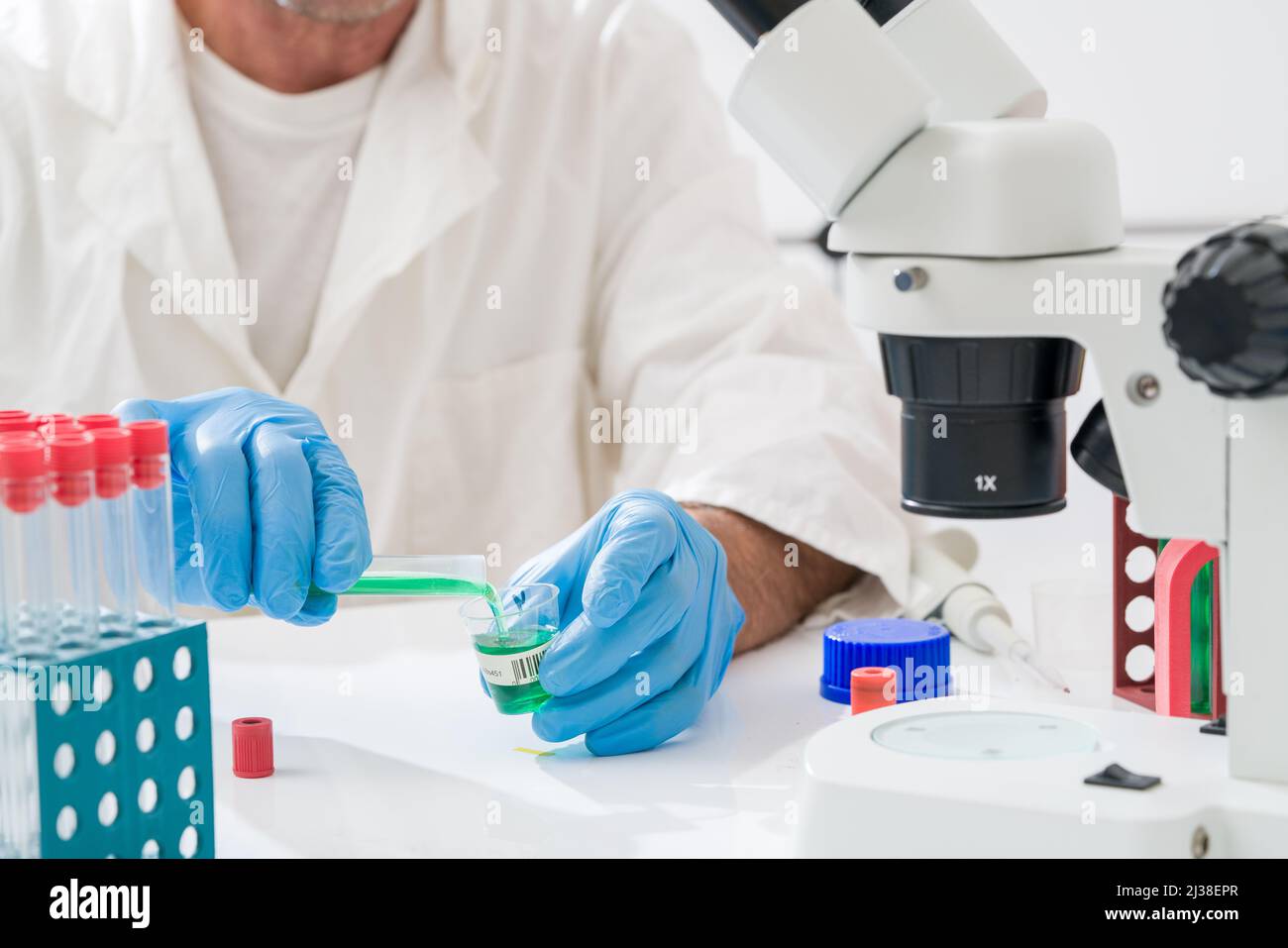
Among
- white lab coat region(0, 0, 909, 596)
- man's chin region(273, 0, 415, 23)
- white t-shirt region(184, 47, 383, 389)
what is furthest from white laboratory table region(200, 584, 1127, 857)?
man's chin region(273, 0, 415, 23)

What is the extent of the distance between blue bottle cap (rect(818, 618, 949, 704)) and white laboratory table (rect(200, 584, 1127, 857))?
3 cm

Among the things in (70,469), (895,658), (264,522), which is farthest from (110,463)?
(895,658)

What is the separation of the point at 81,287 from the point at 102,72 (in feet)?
0.84

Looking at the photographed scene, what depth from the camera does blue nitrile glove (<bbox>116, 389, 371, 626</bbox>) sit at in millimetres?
957

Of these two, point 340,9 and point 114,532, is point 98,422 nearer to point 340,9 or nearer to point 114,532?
point 114,532

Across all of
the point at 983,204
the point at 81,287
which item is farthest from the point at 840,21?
the point at 81,287

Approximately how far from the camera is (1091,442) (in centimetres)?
80

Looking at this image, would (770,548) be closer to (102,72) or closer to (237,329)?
(237,329)

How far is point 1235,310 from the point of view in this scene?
0.64m

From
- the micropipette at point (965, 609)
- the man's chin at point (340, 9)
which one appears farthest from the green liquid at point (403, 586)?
the man's chin at point (340, 9)

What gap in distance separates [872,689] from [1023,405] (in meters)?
0.29
